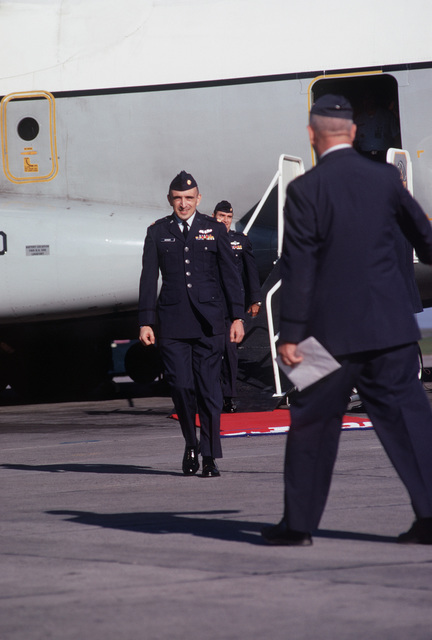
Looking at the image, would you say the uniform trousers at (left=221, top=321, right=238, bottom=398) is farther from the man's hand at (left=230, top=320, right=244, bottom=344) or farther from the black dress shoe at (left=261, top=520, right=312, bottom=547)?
the black dress shoe at (left=261, top=520, right=312, bottom=547)

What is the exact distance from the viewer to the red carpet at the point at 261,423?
30.2 feet

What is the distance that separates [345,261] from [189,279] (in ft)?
9.45

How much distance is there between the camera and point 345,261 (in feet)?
14.2

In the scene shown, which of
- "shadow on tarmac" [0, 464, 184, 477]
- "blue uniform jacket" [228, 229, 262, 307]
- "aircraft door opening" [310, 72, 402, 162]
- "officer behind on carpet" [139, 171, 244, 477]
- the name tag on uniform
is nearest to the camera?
"officer behind on carpet" [139, 171, 244, 477]

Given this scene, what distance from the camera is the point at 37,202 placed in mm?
12344

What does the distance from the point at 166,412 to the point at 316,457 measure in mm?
7579

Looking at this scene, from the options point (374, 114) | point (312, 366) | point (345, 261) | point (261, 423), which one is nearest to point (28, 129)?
point (374, 114)

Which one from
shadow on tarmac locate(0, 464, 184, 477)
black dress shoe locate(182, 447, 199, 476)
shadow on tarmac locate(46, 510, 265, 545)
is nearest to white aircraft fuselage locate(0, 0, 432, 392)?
shadow on tarmac locate(0, 464, 184, 477)

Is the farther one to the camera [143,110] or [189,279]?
[143,110]

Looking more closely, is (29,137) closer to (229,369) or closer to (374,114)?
(229,369)

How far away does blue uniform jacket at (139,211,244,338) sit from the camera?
700cm

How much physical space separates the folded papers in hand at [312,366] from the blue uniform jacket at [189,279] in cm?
273

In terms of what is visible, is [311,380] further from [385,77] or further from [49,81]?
[49,81]

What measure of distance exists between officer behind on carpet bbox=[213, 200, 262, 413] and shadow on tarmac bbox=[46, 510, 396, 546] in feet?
17.3
